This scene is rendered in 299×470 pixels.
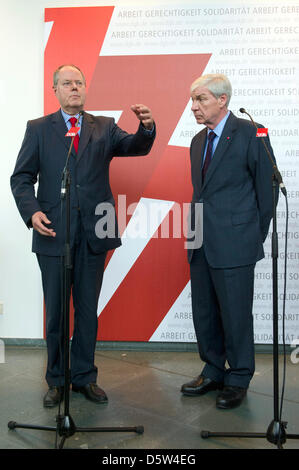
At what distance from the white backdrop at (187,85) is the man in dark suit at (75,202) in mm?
903

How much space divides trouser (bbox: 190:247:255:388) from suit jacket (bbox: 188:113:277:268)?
4.1 inches

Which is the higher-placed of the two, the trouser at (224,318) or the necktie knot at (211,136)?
the necktie knot at (211,136)

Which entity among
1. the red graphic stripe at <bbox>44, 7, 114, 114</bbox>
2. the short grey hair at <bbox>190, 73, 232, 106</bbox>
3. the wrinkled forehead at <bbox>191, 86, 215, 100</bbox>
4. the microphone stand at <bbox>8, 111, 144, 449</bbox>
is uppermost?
the red graphic stripe at <bbox>44, 7, 114, 114</bbox>

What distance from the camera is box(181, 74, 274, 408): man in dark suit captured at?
226cm

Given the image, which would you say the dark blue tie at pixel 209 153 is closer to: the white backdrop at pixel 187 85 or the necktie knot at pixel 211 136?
the necktie knot at pixel 211 136

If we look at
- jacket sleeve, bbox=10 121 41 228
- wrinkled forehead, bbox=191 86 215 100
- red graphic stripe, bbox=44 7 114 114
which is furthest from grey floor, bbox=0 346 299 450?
red graphic stripe, bbox=44 7 114 114

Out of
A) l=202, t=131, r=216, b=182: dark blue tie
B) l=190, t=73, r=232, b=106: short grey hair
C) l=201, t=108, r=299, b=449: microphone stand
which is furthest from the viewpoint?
l=202, t=131, r=216, b=182: dark blue tie

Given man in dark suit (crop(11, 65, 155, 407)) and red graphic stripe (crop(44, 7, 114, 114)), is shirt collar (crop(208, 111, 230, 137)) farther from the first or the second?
red graphic stripe (crop(44, 7, 114, 114))

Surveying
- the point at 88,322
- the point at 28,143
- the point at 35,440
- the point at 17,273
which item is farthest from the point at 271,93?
the point at 35,440

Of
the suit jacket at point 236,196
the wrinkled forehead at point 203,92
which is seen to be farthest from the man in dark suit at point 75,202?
the suit jacket at point 236,196

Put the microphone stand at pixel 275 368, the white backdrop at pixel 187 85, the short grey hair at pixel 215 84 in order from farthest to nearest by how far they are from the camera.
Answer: the white backdrop at pixel 187 85 → the short grey hair at pixel 215 84 → the microphone stand at pixel 275 368

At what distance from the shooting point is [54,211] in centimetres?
231

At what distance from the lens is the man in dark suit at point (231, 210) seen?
88.9 inches

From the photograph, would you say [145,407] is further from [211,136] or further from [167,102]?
[167,102]
